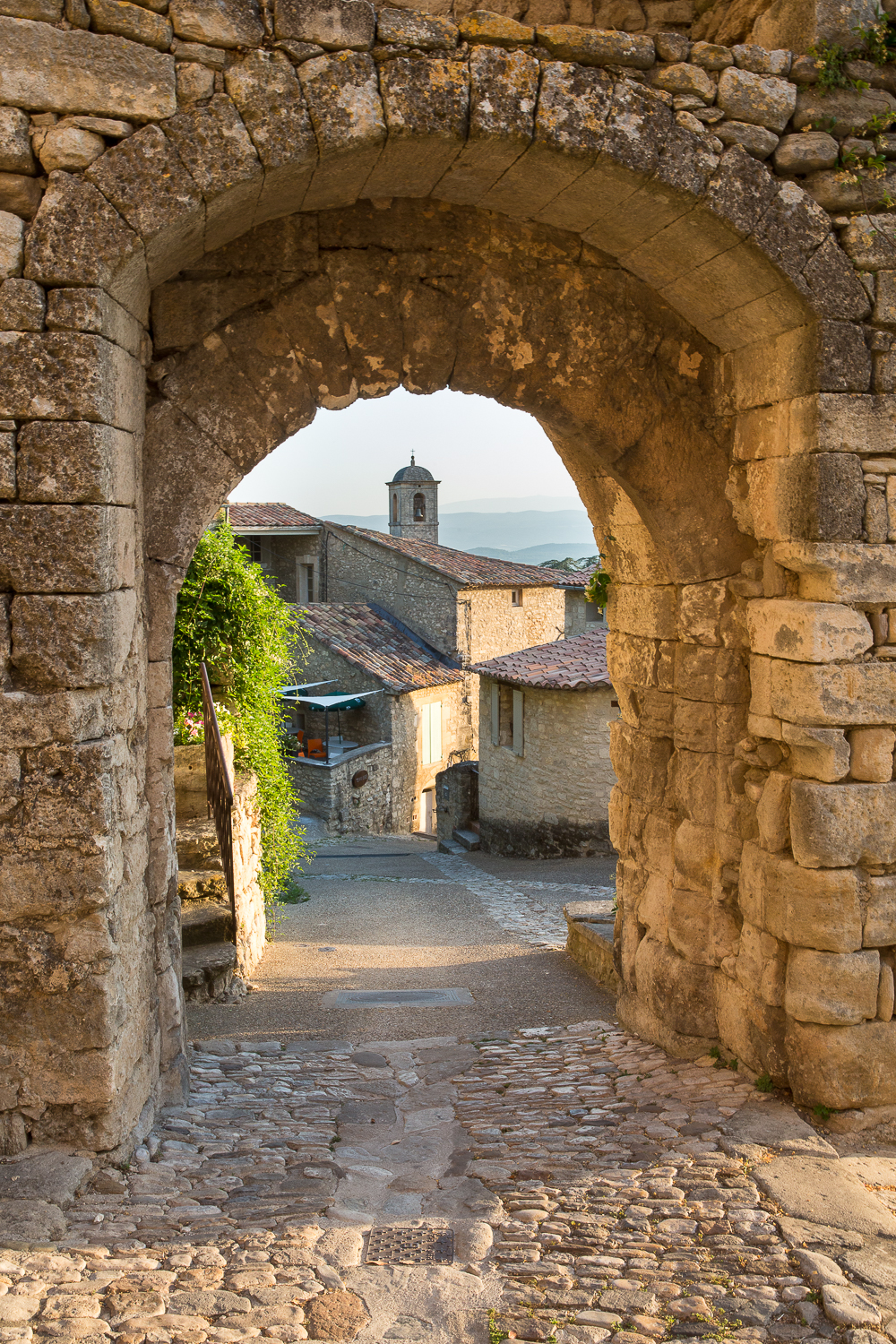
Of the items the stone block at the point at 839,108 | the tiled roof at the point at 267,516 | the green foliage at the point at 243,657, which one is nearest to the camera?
the stone block at the point at 839,108

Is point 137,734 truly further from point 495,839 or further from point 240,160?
point 495,839

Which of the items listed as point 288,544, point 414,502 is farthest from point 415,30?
point 414,502

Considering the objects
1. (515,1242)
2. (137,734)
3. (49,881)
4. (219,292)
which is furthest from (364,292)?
(515,1242)

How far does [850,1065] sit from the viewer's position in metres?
3.71

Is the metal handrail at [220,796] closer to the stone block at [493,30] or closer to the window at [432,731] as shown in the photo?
the stone block at [493,30]

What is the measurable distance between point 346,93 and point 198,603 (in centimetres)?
432

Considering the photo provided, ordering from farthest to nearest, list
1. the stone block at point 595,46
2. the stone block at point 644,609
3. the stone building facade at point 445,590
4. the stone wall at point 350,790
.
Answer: the stone building facade at point 445,590 < the stone wall at point 350,790 < the stone block at point 644,609 < the stone block at point 595,46

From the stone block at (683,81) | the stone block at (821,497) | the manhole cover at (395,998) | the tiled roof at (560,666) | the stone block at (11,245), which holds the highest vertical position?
the stone block at (683,81)

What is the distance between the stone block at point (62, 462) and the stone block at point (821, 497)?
8.54 ft

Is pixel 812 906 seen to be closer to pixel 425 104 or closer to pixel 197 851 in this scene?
pixel 425 104

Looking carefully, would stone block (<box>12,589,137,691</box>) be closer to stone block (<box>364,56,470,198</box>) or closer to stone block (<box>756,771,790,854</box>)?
stone block (<box>364,56,470,198</box>)

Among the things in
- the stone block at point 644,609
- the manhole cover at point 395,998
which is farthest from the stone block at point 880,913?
the manhole cover at point 395,998

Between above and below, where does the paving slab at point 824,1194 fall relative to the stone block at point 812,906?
below

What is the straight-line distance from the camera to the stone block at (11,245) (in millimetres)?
2928
